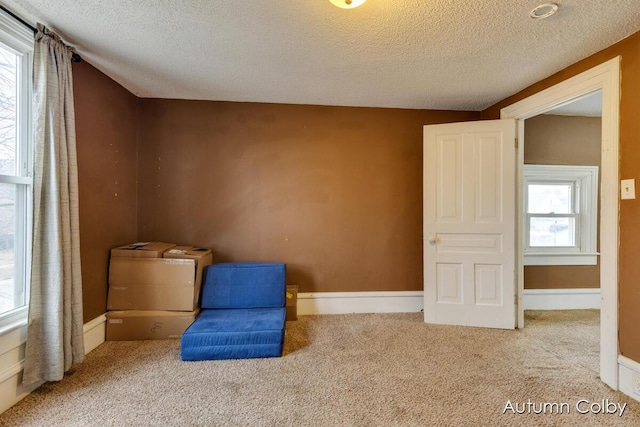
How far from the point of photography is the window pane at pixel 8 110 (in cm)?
177

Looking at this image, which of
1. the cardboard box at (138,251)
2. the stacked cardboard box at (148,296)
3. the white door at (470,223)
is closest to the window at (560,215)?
the white door at (470,223)

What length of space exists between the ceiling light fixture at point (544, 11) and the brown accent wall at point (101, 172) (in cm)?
309

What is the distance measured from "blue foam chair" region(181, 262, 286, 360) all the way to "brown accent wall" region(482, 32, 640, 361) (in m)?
2.33

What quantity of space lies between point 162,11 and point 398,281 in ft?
10.2

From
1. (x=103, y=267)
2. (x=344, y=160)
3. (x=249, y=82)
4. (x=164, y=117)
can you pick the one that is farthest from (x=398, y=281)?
(x=164, y=117)

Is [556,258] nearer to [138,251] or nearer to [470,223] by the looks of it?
[470,223]

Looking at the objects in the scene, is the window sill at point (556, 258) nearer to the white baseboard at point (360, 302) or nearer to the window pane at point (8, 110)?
the white baseboard at point (360, 302)

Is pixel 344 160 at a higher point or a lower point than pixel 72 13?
lower

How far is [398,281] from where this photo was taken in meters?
3.33

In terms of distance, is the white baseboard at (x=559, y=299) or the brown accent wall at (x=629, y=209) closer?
the brown accent wall at (x=629, y=209)

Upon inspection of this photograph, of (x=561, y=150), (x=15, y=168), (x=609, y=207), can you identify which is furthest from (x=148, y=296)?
(x=561, y=150)

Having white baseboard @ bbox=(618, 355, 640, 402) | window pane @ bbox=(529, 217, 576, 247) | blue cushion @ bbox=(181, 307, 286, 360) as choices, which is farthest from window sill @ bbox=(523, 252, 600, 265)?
blue cushion @ bbox=(181, 307, 286, 360)

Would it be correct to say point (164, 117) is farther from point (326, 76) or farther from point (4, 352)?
point (4, 352)

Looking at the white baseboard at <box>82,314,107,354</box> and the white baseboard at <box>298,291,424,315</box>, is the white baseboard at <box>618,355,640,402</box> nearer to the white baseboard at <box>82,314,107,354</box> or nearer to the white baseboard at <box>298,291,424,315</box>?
the white baseboard at <box>298,291,424,315</box>
